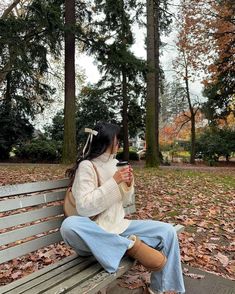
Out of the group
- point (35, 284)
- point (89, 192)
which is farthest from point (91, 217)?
point (35, 284)

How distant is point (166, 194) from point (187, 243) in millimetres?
2813

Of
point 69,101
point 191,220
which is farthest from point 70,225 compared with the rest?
point 69,101

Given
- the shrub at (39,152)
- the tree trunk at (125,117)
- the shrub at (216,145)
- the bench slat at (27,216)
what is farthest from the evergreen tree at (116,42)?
the shrub at (216,145)

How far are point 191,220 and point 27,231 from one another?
3.05 metres

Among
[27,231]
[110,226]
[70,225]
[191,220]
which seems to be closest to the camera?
[70,225]

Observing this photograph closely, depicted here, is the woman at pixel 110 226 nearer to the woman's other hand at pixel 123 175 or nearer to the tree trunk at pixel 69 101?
the woman's other hand at pixel 123 175

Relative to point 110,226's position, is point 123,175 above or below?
above

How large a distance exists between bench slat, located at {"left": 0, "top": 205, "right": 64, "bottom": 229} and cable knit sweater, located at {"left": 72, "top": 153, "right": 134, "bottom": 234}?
0.32 m

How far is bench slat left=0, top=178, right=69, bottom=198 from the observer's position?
2260 millimetres

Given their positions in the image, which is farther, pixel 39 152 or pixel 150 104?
pixel 39 152

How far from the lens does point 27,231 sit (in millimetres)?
2377

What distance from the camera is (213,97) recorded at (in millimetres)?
21453

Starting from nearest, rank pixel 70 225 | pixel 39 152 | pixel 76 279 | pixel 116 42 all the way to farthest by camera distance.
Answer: pixel 76 279 → pixel 70 225 → pixel 116 42 → pixel 39 152

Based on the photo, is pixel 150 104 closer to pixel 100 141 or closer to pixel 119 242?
pixel 100 141
